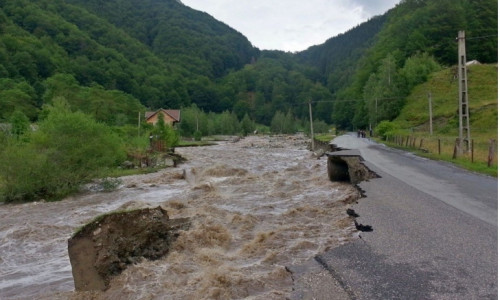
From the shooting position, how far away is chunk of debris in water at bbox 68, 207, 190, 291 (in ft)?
24.3

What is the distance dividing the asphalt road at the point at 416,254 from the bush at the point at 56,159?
17.3 m

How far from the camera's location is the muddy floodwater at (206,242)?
7.16 metres

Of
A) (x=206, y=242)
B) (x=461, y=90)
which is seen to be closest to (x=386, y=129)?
(x=461, y=90)

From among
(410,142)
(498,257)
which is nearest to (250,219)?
(498,257)

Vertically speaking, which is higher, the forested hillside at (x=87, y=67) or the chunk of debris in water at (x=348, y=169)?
the forested hillside at (x=87, y=67)

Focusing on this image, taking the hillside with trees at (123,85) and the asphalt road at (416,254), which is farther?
the hillside with trees at (123,85)

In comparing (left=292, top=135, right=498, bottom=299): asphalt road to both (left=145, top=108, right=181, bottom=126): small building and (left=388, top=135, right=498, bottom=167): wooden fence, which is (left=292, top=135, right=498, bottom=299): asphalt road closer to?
(left=388, top=135, right=498, bottom=167): wooden fence

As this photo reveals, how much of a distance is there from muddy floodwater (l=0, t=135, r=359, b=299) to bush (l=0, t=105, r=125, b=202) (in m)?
1.69

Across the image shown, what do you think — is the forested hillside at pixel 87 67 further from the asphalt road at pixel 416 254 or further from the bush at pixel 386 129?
the asphalt road at pixel 416 254

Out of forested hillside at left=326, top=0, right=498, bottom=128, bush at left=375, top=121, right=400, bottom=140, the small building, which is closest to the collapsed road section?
bush at left=375, top=121, right=400, bottom=140

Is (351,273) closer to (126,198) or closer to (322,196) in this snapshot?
(322,196)

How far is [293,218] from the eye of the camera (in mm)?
12445

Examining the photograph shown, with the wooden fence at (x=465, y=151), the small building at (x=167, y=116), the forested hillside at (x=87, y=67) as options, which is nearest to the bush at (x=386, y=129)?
the wooden fence at (x=465, y=151)

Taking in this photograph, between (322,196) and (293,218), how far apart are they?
156 inches
